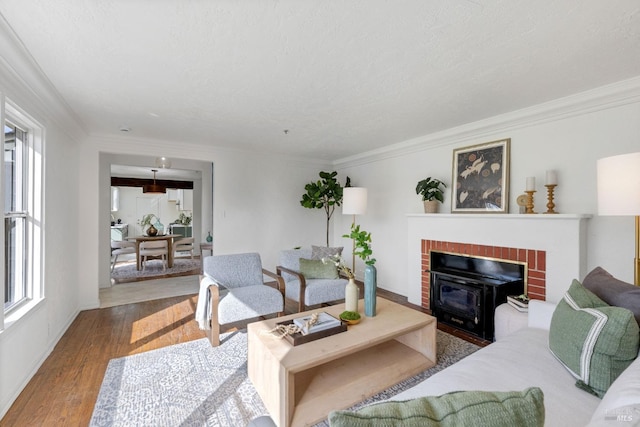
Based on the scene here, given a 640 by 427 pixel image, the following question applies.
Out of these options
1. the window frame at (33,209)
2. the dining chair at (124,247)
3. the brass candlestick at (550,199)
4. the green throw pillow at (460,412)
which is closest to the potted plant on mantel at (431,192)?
the brass candlestick at (550,199)

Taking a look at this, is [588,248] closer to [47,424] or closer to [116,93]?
[47,424]

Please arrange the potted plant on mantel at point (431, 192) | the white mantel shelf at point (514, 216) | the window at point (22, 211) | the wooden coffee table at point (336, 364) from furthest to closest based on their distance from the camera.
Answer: the potted plant on mantel at point (431, 192) < the white mantel shelf at point (514, 216) < the window at point (22, 211) < the wooden coffee table at point (336, 364)

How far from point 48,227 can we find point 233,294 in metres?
1.77

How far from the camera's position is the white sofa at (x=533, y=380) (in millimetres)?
938

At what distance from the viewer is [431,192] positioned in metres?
3.90

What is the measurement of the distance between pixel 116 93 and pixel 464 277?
388 centimetres

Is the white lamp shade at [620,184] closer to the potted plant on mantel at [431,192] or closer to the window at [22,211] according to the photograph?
the potted plant on mantel at [431,192]

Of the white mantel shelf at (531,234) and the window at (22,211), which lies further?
the white mantel shelf at (531,234)

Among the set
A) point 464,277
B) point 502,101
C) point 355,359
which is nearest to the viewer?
point 355,359

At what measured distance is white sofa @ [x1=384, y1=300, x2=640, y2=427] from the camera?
938mm

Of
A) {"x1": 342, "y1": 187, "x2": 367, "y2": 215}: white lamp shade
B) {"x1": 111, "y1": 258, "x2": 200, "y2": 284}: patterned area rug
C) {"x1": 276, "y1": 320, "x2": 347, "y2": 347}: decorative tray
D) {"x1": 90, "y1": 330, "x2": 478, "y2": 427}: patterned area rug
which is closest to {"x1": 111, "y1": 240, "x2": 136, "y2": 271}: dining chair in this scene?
{"x1": 111, "y1": 258, "x2": 200, "y2": 284}: patterned area rug

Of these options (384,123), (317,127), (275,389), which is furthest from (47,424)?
(384,123)

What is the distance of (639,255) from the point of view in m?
2.00

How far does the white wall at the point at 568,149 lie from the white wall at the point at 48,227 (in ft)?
13.1
